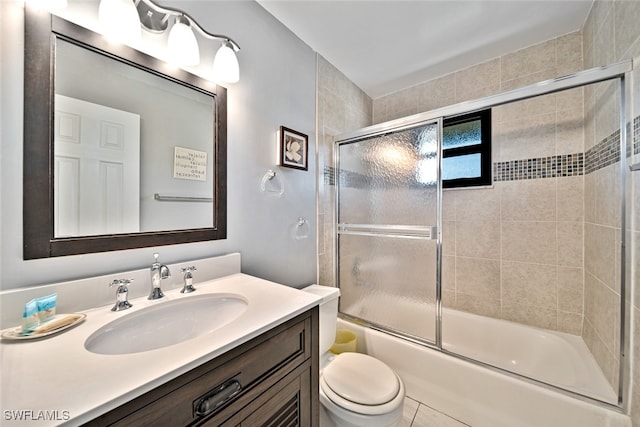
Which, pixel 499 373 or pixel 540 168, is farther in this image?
pixel 540 168

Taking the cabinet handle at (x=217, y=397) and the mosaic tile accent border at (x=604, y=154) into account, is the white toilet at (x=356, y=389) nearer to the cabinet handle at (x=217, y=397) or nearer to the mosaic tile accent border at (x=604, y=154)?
the cabinet handle at (x=217, y=397)

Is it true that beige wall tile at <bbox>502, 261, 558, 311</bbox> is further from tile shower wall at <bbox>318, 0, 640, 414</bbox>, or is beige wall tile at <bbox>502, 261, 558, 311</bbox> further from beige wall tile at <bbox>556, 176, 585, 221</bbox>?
beige wall tile at <bbox>556, 176, 585, 221</bbox>

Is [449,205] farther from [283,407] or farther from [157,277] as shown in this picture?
[157,277]

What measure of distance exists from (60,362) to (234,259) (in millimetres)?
704

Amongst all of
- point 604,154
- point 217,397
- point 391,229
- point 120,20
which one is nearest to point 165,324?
point 217,397

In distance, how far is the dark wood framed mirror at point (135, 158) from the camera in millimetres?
716

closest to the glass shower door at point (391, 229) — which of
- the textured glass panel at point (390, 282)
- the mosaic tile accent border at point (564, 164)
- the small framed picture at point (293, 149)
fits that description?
the textured glass panel at point (390, 282)

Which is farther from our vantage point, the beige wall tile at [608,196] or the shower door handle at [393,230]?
the shower door handle at [393,230]

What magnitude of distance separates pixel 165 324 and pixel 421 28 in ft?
6.95

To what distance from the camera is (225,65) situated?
1.15 m

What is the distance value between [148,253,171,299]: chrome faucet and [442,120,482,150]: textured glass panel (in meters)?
2.19

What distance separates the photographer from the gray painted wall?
683mm

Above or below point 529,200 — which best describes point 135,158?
above

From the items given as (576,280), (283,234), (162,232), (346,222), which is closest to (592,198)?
(576,280)
